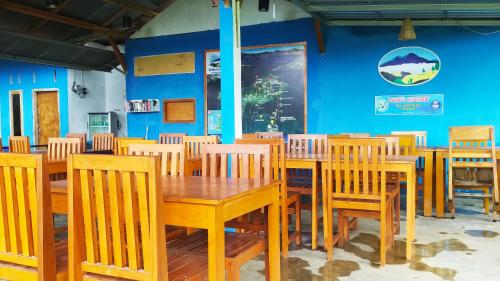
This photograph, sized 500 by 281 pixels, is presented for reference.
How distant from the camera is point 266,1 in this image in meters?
6.75

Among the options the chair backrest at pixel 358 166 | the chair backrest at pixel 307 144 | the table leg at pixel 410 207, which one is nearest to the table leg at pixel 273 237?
the chair backrest at pixel 358 166

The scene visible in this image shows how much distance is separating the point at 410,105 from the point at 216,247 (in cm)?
600

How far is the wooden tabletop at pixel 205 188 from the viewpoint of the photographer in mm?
2021

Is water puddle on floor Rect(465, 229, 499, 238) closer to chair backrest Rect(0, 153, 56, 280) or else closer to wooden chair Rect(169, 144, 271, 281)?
wooden chair Rect(169, 144, 271, 281)

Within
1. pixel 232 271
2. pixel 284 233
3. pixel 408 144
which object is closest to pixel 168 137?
pixel 284 233

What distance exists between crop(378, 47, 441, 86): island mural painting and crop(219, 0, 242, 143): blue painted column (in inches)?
136

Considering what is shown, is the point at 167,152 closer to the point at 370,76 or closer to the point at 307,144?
the point at 307,144

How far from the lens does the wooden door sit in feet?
38.3

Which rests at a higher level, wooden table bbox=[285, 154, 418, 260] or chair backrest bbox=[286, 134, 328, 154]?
chair backrest bbox=[286, 134, 328, 154]

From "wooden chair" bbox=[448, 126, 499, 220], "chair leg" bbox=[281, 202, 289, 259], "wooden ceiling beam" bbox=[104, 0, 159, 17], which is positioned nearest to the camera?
"chair leg" bbox=[281, 202, 289, 259]

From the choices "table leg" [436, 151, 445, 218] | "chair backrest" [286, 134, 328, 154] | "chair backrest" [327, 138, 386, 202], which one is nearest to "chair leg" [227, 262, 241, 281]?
"chair backrest" [327, 138, 386, 202]

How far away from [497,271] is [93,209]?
3086mm

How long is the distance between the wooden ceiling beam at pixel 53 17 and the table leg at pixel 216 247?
23.2 feet

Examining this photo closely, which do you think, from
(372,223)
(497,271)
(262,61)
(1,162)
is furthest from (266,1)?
(1,162)
